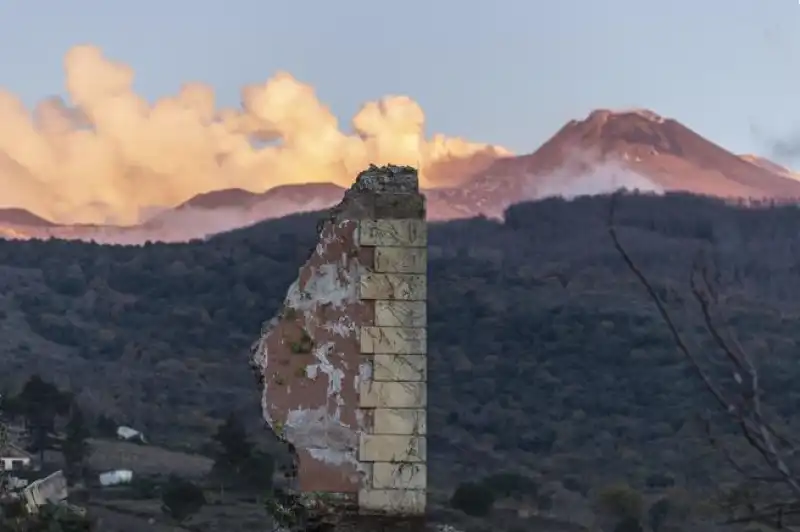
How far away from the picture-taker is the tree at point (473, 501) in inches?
978

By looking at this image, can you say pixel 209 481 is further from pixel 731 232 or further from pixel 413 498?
pixel 413 498

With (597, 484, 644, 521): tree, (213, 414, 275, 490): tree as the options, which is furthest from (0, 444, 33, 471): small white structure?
(597, 484, 644, 521): tree

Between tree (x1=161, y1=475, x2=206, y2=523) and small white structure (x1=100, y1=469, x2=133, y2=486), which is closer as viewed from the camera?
tree (x1=161, y1=475, x2=206, y2=523)

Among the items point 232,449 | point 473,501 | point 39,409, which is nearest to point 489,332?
point 232,449

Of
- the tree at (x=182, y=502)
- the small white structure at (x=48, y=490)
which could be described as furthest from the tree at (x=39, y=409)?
the tree at (x=182, y=502)

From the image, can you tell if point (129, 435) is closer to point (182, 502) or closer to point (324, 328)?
point (182, 502)

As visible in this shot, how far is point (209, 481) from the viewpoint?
28812 mm

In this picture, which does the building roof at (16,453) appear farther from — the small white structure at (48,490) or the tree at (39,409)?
the tree at (39,409)

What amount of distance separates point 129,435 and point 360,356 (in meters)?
27.6

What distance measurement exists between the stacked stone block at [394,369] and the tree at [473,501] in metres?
19.3

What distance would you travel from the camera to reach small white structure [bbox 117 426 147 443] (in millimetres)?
32156

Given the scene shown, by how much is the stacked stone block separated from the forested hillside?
63.1 feet

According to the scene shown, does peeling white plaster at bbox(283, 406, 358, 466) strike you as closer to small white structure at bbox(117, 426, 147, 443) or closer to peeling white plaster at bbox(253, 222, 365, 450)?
peeling white plaster at bbox(253, 222, 365, 450)

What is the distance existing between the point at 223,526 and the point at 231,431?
195 inches
